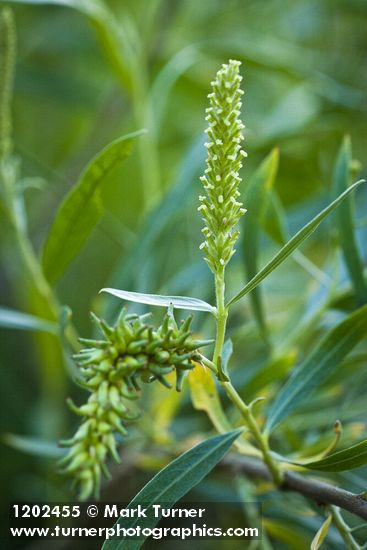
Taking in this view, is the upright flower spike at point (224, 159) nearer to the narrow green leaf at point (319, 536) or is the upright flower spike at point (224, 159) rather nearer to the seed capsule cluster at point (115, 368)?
the seed capsule cluster at point (115, 368)

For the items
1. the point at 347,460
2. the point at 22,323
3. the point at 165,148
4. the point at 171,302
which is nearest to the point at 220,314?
the point at 171,302

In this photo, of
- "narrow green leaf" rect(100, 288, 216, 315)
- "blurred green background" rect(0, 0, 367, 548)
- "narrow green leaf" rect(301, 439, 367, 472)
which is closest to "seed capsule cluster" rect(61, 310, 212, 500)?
"narrow green leaf" rect(100, 288, 216, 315)

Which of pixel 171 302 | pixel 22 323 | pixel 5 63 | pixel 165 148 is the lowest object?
pixel 171 302

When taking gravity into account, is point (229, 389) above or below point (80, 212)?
below

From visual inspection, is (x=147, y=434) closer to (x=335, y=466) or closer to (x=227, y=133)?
(x=335, y=466)

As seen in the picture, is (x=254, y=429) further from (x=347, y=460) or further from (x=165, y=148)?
(x=165, y=148)

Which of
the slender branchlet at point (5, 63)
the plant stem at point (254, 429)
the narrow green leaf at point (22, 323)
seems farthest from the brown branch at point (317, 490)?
the slender branchlet at point (5, 63)
